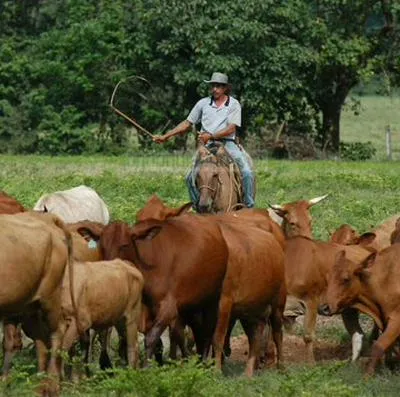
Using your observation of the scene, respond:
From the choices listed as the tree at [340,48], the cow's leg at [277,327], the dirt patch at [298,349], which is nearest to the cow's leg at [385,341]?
the cow's leg at [277,327]

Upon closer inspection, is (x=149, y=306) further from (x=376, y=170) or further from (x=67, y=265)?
(x=376, y=170)

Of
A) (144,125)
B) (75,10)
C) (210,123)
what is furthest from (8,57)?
(210,123)

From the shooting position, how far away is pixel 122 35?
45.7m

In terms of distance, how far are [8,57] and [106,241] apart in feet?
115

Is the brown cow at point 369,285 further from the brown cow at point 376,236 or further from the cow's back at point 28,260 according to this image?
the cow's back at point 28,260

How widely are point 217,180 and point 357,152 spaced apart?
29.5 m

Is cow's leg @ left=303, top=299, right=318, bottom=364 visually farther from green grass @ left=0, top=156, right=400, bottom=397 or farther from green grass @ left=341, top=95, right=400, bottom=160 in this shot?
green grass @ left=341, top=95, right=400, bottom=160

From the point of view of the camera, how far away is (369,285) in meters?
15.1

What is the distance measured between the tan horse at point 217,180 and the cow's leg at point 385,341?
14.2ft

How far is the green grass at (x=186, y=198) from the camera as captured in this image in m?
11.6

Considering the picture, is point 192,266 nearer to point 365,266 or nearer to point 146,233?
point 146,233

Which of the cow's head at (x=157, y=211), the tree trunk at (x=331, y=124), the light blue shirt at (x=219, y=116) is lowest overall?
the tree trunk at (x=331, y=124)

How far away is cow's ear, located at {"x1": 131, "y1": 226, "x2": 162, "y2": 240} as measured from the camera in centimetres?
1402

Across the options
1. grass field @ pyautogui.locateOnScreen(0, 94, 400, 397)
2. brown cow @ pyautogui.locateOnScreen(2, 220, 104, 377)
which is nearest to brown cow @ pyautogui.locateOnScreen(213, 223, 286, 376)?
grass field @ pyautogui.locateOnScreen(0, 94, 400, 397)
